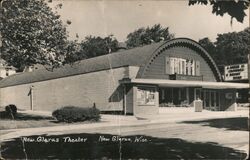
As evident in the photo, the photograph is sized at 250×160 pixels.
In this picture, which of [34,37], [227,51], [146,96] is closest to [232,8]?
[34,37]

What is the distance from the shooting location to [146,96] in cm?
3086

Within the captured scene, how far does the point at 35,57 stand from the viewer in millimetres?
22828

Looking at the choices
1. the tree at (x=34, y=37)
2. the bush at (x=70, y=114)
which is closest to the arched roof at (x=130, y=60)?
the tree at (x=34, y=37)

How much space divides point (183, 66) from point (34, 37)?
16.7 metres

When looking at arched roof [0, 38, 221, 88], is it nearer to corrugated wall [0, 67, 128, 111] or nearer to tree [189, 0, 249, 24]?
corrugated wall [0, 67, 128, 111]

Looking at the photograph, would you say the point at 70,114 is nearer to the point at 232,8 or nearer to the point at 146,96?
the point at 146,96

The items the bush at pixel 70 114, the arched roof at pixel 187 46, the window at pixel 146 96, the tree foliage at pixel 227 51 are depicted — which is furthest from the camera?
the tree foliage at pixel 227 51

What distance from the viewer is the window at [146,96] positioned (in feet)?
99.7

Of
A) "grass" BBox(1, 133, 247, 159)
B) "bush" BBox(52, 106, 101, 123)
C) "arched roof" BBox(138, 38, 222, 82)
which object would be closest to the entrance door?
"arched roof" BBox(138, 38, 222, 82)

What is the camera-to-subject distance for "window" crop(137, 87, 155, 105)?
30.4m

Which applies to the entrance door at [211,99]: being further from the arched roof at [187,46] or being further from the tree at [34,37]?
the tree at [34,37]

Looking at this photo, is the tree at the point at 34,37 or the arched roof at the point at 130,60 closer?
the tree at the point at 34,37

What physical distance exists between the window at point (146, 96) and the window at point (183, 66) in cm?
329

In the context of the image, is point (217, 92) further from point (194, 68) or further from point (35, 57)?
point (35, 57)
